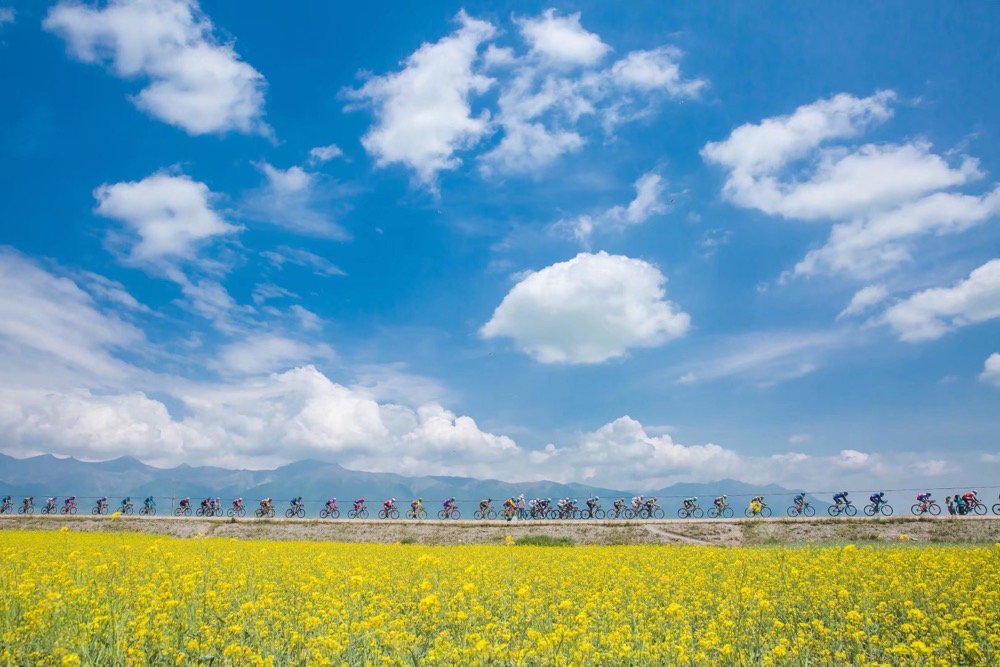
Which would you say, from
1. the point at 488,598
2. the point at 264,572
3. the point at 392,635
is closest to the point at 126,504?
the point at 264,572

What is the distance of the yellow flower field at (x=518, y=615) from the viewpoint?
670 centimetres

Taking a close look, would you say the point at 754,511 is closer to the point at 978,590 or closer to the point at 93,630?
the point at 978,590

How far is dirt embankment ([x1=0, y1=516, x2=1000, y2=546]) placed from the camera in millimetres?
30812

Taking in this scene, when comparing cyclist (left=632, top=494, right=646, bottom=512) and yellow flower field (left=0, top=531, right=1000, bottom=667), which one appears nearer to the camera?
yellow flower field (left=0, top=531, right=1000, bottom=667)

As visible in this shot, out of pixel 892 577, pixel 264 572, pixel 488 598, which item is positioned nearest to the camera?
pixel 488 598

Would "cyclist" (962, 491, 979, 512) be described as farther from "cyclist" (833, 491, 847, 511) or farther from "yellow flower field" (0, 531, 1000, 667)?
"yellow flower field" (0, 531, 1000, 667)

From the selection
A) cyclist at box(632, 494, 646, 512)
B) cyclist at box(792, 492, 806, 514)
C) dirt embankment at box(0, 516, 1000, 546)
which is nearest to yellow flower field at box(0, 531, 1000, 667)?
dirt embankment at box(0, 516, 1000, 546)

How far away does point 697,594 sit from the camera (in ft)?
37.3

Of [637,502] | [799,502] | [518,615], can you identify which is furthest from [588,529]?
[518,615]

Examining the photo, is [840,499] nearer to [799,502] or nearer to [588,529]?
[799,502]

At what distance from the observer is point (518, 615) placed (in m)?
9.08

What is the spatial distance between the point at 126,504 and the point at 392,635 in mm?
58498

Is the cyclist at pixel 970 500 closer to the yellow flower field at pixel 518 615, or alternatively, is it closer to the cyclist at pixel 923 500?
the cyclist at pixel 923 500

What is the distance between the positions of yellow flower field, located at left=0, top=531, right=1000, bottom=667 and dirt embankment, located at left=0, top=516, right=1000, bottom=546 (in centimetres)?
1722
